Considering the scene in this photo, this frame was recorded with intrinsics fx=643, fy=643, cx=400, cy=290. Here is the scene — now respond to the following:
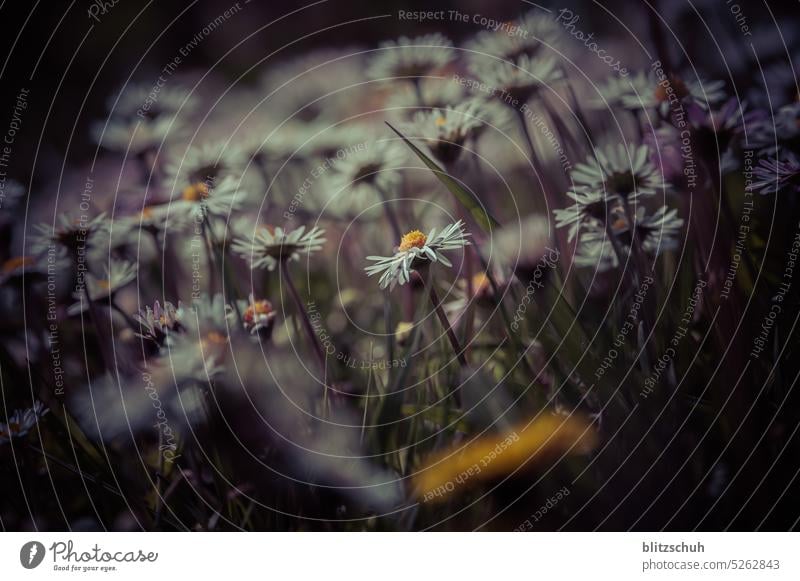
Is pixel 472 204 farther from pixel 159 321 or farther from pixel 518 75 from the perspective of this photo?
pixel 159 321

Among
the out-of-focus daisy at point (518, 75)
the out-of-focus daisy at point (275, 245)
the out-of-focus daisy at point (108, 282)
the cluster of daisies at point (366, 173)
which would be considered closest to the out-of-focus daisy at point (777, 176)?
the cluster of daisies at point (366, 173)

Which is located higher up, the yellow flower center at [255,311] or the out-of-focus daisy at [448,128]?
the out-of-focus daisy at [448,128]

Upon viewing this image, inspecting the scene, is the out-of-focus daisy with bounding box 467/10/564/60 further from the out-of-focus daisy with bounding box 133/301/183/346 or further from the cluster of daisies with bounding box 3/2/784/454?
the out-of-focus daisy with bounding box 133/301/183/346

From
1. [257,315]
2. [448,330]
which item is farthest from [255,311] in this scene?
[448,330]

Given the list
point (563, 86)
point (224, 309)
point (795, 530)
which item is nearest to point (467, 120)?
point (563, 86)
